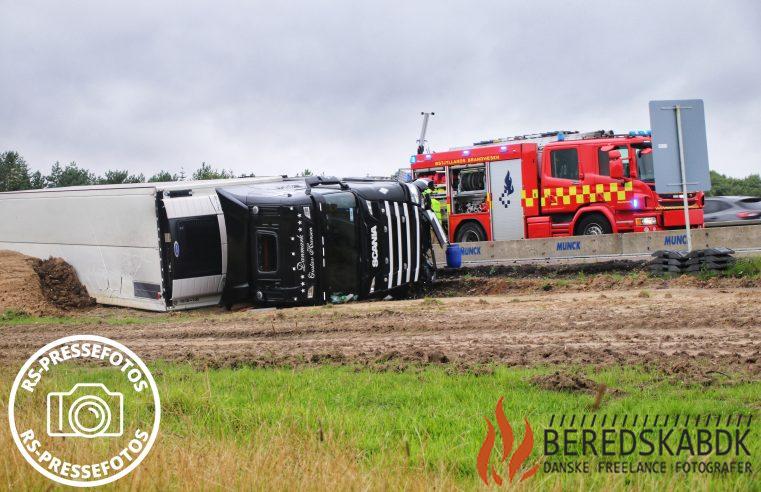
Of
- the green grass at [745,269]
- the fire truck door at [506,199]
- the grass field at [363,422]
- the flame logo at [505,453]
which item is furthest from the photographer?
the fire truck door at [506,199]

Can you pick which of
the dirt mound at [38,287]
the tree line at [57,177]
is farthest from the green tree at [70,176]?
the dirt mound at [38,287]

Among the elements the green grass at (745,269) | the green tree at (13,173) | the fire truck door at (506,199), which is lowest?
the green grass at (745,269)

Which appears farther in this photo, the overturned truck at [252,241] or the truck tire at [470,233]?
the truck tire at [470,233]

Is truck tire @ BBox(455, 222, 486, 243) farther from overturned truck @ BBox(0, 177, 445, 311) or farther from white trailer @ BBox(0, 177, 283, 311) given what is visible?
white trailer @ BBox(0, 177, 283, 311)

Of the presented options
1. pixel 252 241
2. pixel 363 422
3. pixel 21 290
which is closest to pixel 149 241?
pixel 252 241

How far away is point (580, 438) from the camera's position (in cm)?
595

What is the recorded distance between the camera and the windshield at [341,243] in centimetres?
1656

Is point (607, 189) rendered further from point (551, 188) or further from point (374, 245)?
point (374, 245)

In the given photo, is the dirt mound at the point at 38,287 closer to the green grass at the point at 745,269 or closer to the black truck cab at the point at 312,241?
the black truck cab at the point at 312,241

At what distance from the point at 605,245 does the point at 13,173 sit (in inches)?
1201

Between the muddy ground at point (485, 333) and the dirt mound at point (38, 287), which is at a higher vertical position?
the dirt mound at point (38, 287)

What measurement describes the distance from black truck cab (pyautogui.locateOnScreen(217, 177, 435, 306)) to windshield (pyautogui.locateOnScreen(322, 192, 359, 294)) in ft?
0.06

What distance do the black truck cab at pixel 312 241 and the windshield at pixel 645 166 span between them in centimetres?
572

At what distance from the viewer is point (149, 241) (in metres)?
17.6
